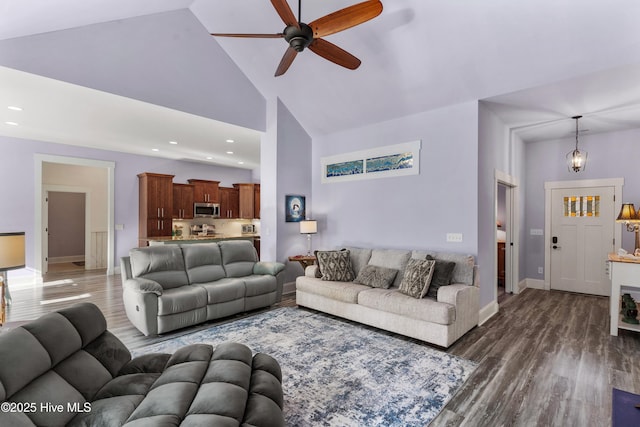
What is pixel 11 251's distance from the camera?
5.63 ft

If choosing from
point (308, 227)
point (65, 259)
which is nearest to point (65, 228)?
point (65, 259)

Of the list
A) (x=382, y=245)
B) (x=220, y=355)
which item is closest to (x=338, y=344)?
(x=220, y=355)

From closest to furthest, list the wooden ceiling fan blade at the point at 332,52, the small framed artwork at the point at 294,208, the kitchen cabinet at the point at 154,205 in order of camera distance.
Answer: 1. the wooden ceiling fan blade at the point at 332,52
2. the small framed artwork at the point at 294,208
3. the kitchen cabinet at the point at 154,205

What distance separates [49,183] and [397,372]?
9301 mm

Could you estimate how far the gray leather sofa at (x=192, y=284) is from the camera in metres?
3.48

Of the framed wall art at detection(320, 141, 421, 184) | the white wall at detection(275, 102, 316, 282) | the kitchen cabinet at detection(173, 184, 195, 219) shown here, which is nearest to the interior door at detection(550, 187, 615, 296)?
the framed wall art at detection(320, 141, 421, 184)

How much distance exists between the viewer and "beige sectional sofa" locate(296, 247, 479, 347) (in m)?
3.28

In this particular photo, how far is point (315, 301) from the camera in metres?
4.39

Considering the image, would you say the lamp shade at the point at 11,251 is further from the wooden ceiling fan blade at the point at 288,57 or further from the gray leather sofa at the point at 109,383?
the wooden ceiling fan blade at the point at 288,57

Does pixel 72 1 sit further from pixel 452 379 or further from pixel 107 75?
pixel 452 379

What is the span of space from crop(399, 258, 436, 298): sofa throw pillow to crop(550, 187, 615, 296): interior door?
3.68 m

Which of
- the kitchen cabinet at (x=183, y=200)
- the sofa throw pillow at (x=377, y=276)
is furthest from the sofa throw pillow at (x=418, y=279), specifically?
the kitchen cabinet at (x=183, y=200)

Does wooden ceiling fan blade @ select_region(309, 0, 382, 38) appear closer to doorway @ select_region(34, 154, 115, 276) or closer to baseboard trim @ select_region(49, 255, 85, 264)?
doorway @ select_region(34, 154, 115, 276)

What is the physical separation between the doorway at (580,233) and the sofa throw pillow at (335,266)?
13.2 feet
